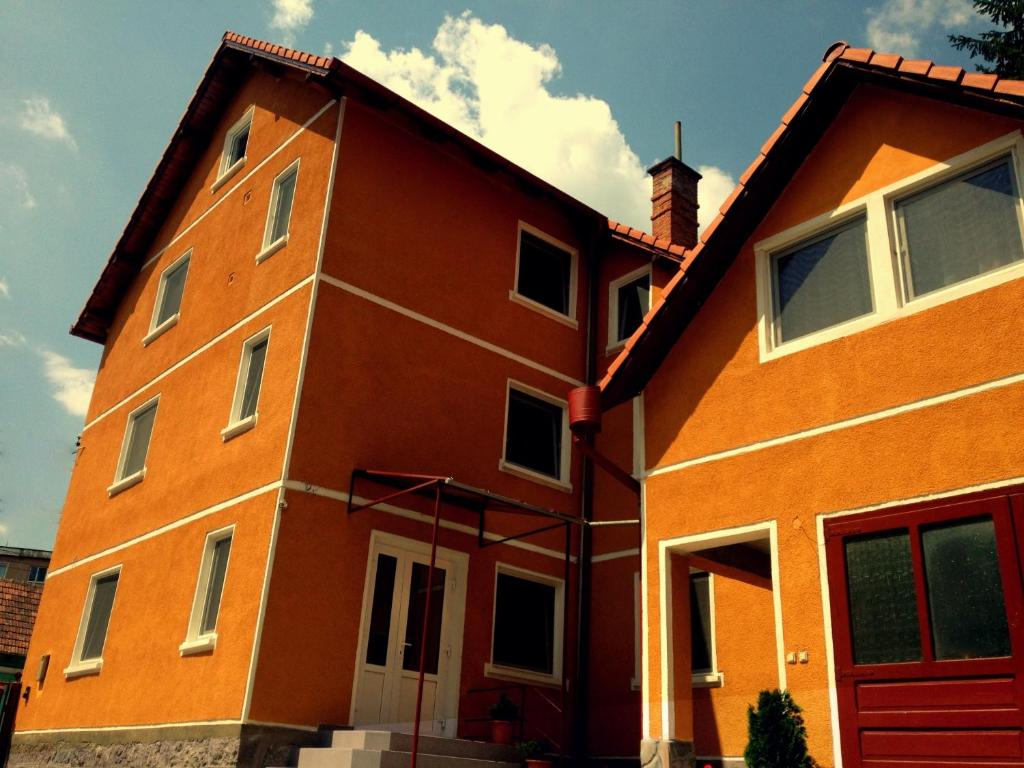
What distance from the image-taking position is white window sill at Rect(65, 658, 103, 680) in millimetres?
15797

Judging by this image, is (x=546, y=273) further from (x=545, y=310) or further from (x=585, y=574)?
(x=585, y=574)

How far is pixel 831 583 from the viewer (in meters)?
8.66

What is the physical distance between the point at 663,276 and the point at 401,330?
15.2 ft

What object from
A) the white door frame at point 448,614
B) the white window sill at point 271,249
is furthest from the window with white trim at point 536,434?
the white window sill at point 271,249

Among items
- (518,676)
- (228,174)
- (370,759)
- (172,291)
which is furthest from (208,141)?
(370,759)

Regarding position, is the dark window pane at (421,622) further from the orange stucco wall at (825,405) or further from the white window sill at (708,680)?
the orange stucco wall at (825,405)

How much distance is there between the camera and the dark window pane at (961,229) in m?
8.69

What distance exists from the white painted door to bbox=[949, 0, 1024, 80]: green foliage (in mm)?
21079

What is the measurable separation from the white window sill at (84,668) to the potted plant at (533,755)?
724 cm

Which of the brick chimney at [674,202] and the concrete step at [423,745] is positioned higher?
the brick chimney at [674,202]

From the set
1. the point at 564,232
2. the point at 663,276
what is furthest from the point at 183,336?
the point at 663,276

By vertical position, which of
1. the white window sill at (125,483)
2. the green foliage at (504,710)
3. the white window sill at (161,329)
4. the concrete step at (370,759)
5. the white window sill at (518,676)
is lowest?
the concrete step at (370,759)

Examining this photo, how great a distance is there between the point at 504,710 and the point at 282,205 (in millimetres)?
8851

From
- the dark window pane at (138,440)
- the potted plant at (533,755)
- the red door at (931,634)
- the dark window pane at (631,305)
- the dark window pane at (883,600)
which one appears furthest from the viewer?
the dark window pane at (138,440)
